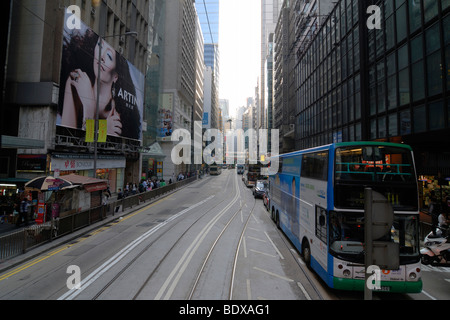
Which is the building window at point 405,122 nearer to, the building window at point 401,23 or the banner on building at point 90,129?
the building window at point 401,23

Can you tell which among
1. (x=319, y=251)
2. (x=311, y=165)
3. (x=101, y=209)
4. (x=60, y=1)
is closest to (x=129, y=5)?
(x=60, y=1)

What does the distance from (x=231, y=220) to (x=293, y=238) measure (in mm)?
6000

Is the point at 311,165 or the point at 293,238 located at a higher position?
the point at 311,165

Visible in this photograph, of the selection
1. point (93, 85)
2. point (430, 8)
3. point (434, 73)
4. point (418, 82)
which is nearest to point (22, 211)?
point (93, 85)

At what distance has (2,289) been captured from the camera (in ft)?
22.0

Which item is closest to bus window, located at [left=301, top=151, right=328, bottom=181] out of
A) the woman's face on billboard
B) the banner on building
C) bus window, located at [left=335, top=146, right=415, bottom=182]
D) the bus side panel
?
the bus side panel

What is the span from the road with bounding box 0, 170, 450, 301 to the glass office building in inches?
410

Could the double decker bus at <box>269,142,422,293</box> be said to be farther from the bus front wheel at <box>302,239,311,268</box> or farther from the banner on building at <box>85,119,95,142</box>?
the banner on building at <box>85,119,95,142</box>

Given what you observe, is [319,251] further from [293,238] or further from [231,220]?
[231,220]

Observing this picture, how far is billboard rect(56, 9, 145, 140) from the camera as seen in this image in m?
18.5

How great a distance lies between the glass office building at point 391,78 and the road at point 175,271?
10412 mm

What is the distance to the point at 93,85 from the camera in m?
21.7

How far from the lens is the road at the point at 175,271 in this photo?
6.47 meters

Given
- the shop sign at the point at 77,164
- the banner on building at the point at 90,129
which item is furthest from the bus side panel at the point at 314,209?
the shop sign at the point at 77,164
